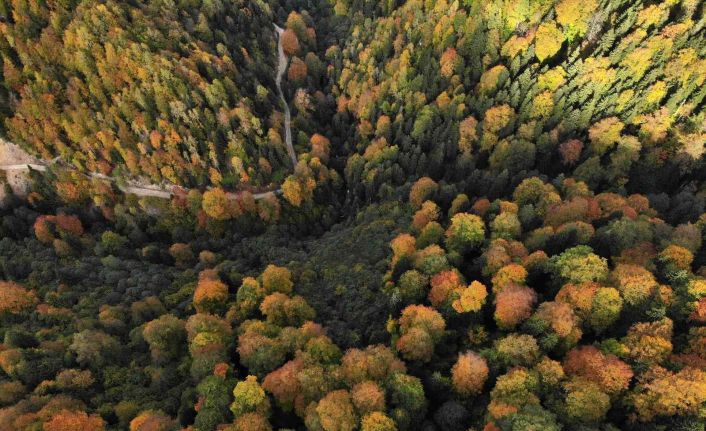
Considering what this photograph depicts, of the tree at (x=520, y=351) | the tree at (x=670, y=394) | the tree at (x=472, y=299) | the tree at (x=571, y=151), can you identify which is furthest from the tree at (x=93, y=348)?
the tree at (x=571, y=151)

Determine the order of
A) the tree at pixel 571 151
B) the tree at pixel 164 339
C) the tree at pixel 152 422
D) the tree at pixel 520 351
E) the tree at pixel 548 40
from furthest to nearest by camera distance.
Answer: the tree at pixel 548 40
the tree at pixel 571 151
the tree at pixel 164 339
the tree at pixel 152 422
the tree at pixel 520 351

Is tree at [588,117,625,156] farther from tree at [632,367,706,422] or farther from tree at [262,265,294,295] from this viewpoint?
tree at [262,265,294,295]

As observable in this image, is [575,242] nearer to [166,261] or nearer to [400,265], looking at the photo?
[400,265]

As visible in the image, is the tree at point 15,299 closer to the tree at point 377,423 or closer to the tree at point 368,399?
the tree at point 368,399

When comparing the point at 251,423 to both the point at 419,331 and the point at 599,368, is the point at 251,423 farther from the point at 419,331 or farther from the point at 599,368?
the point at 599,368

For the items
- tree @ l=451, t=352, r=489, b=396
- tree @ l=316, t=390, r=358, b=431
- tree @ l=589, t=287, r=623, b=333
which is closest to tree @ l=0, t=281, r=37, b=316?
tree @ l=316, t=390, r=358, b=431

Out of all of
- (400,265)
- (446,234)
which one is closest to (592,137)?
(446,234)
